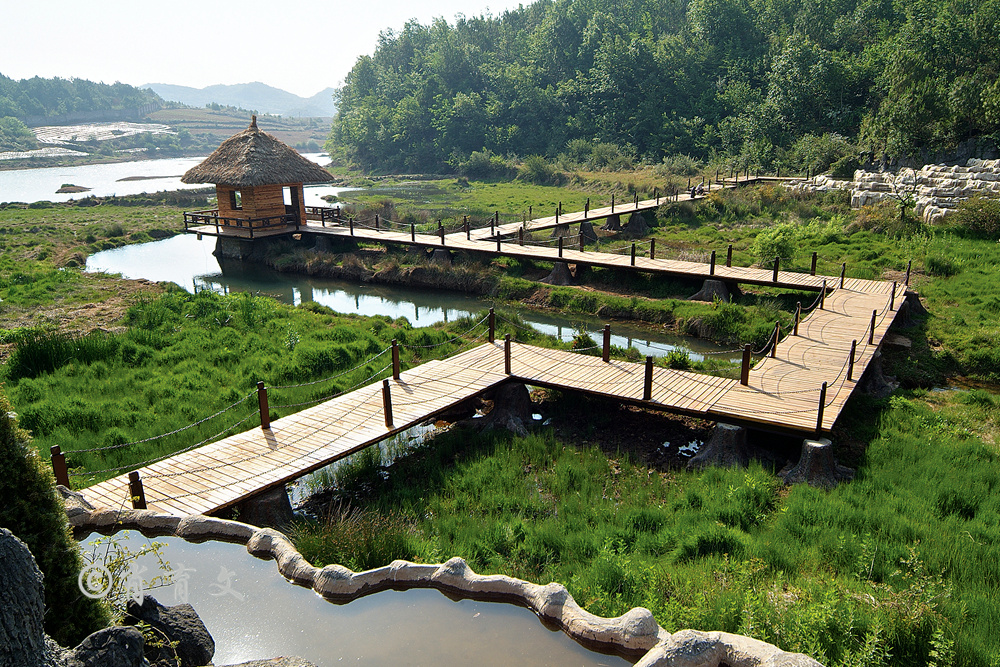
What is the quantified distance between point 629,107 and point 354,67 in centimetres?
5039

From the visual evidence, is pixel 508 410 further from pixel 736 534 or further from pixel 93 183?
pixel 93 183

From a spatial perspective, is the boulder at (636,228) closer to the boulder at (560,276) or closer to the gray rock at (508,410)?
the boulder at (560,276)

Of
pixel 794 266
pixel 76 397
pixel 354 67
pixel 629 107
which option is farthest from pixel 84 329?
pixel 354 67

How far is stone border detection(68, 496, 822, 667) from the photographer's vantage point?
17.0 feet

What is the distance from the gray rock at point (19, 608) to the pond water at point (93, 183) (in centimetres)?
4735

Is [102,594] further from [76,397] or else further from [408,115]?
[408,115]

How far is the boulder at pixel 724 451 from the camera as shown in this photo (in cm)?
1022

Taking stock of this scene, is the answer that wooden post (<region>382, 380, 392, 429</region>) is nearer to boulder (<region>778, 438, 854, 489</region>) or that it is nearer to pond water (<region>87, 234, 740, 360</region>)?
boulder (<region>778, 438, 854, 489</region>)

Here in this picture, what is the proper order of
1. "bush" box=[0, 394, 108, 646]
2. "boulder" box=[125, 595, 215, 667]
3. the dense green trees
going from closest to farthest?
"bush" box=[0, 394, 108, 646] → "boulder" box=[125, 595, 215, 667] → the dense green trees

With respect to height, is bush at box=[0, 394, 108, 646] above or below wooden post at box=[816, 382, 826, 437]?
above

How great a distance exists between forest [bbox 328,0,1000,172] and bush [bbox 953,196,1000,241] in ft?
26.8

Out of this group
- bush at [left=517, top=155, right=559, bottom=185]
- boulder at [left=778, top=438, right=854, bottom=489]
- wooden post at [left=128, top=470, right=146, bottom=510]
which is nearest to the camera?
wooden post at [left=128, top=470, right=146, bottom=510]

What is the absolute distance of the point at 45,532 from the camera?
4633 mm

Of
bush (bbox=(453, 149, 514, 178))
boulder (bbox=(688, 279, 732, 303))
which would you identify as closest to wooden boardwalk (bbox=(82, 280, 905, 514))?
boulder (bbox=(688, 279, 732, 303))
